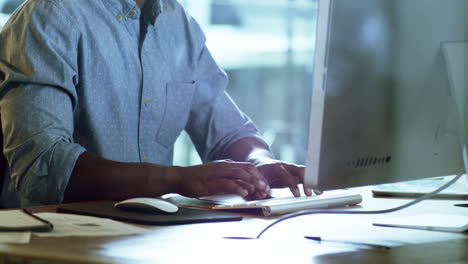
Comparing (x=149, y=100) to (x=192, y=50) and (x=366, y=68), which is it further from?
(x=366, y=68)

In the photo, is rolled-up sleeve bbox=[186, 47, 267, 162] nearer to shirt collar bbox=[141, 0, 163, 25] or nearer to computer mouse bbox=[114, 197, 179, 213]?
shirt collar bbox=[141, 0, 163, 25]

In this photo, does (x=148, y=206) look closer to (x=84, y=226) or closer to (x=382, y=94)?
(x=84, y=226)

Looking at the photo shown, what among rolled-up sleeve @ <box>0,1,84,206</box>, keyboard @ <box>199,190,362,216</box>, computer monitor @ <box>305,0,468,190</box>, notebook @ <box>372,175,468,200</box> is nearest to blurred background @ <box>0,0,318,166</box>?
notebook @ <box>372,175,468,200</box>

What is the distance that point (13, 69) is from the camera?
5.37ft

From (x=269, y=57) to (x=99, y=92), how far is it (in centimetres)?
312

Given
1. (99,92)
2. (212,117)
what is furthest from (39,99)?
(212,117)

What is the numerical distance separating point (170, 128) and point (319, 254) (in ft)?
3.86

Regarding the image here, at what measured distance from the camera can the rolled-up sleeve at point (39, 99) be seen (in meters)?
1.52

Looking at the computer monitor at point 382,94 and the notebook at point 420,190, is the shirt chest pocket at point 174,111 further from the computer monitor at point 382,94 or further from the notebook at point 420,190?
the computer monitor at point 382,94

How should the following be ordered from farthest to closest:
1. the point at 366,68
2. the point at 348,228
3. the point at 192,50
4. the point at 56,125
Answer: the point at 192,50 → the point at 56,125 → the point at 348,228 → the point at 366,68

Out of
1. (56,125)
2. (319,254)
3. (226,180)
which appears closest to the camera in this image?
(319,254)

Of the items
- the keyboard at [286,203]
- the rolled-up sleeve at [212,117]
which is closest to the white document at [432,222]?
the keyboard at [286,203]

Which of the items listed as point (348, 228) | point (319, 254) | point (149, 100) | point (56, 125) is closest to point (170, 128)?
point (149, 100)

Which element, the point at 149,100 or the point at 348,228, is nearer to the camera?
the point at 348,228
